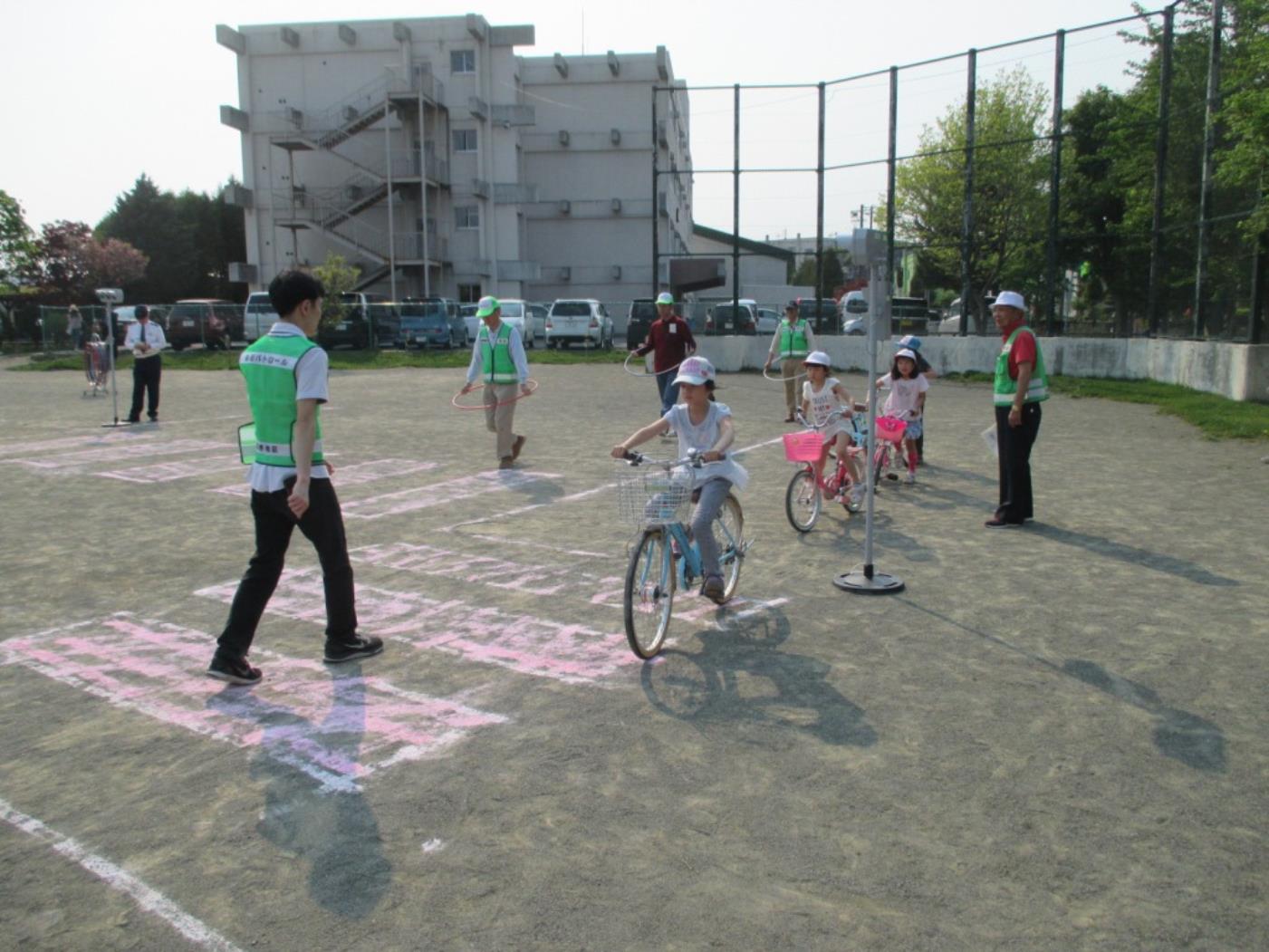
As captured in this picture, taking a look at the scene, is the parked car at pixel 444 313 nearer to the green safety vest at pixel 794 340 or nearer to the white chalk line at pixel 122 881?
the green safety vest at pixel 794 340

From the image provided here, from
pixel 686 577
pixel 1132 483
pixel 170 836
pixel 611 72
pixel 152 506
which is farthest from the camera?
pixel 611 72

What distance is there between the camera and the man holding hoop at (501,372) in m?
12.5

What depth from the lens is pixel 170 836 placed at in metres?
3.94

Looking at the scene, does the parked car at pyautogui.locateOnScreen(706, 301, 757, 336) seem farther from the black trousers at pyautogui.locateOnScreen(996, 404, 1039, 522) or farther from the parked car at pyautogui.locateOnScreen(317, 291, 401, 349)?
the black trousers at pyautogui.locateOnScreen(996, 404, 1039, 522)

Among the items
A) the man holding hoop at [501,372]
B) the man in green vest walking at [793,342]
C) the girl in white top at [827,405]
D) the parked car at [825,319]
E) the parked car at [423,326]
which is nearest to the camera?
the girl in white top at [827,405]

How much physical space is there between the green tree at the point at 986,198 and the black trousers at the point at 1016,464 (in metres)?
19.4

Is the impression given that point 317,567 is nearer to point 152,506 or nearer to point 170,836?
point 152,506

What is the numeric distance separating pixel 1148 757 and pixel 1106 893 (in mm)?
1234

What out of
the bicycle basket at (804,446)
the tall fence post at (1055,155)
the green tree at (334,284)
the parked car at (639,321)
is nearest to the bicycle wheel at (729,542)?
the bicycle basket at (804,446)

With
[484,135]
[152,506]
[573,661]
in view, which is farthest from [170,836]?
[484,135]

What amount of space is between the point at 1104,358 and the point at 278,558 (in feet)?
75.1

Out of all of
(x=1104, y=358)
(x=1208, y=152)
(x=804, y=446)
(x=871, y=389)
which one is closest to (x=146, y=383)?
(x=804, y=446)

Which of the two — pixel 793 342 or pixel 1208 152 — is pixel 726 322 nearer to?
pixel 1208 152

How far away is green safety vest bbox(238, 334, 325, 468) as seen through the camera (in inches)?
214
